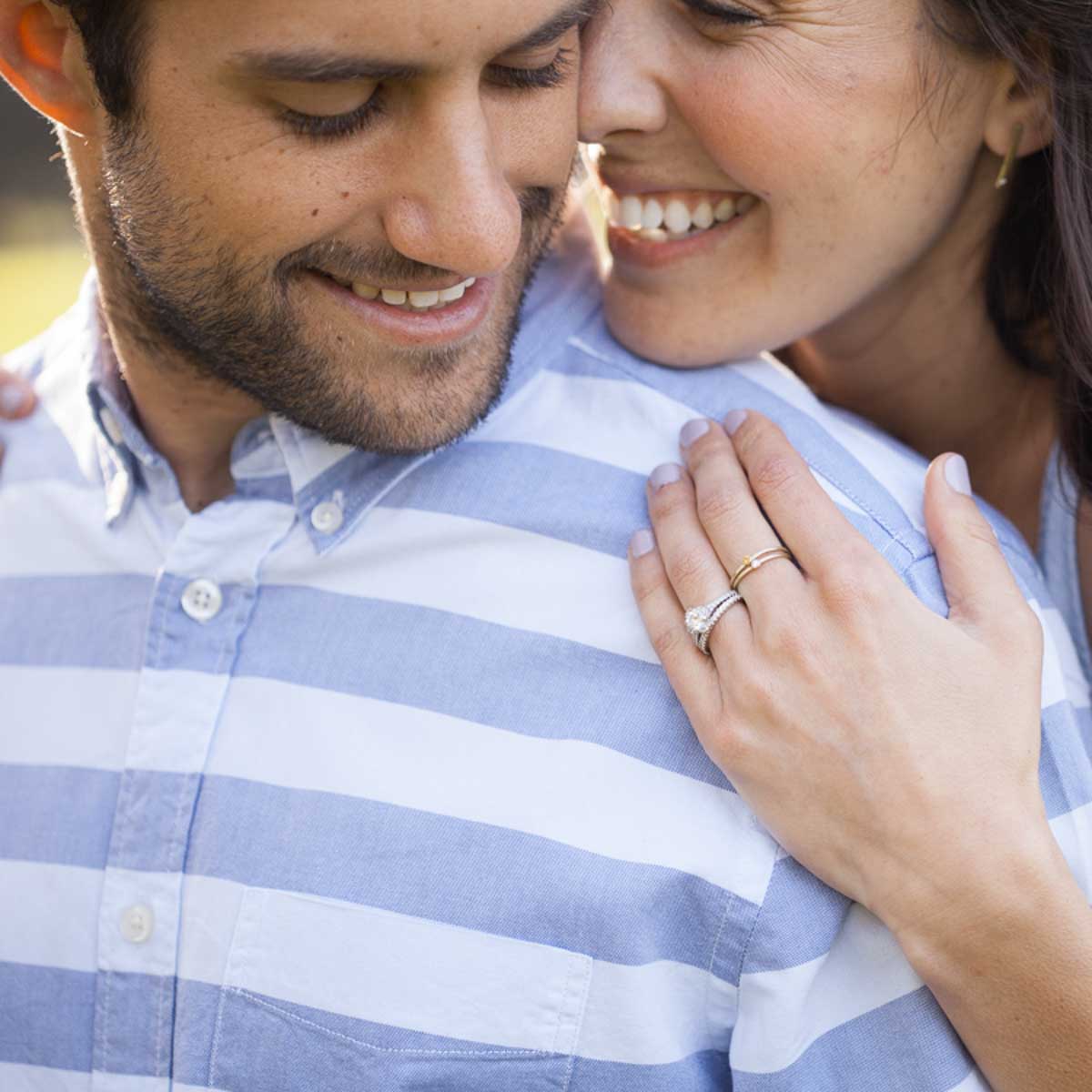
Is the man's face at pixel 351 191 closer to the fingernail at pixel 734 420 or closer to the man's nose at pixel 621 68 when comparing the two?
the man's nose at pixel 621 68

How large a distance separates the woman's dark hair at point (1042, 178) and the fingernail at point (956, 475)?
33 centimetres

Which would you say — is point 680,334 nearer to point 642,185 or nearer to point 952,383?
point 642,185

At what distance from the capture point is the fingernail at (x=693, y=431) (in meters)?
1.74

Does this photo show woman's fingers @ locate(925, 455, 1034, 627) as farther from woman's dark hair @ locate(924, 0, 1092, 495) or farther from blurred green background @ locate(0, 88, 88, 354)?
blurred green background @ locate(0, 88, 88, 354)

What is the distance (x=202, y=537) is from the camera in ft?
5.78

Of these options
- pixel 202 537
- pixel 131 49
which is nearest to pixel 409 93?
pixel 131 49

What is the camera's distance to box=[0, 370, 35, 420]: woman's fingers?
6.97ft

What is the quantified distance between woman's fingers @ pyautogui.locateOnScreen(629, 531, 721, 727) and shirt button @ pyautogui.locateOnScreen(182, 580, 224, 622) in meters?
0.50

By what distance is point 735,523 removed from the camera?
1637mm

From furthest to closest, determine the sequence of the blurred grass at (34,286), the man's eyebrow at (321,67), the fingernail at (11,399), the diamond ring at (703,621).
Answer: the blurred grass at (34,286)
the fingernail at (11,399)
the diamond ring at (703,621)
the man's eyebrow at (321,67)

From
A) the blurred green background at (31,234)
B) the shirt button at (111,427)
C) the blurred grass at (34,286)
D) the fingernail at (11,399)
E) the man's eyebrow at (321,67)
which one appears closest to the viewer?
the man's eyebrow at (321,67)

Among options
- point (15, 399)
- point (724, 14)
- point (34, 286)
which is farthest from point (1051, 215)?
point (34, 286)

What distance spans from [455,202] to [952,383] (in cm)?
107

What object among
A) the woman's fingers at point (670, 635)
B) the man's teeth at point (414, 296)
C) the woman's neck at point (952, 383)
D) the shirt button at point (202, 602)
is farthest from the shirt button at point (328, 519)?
the woman's neck at point (952, 383)
